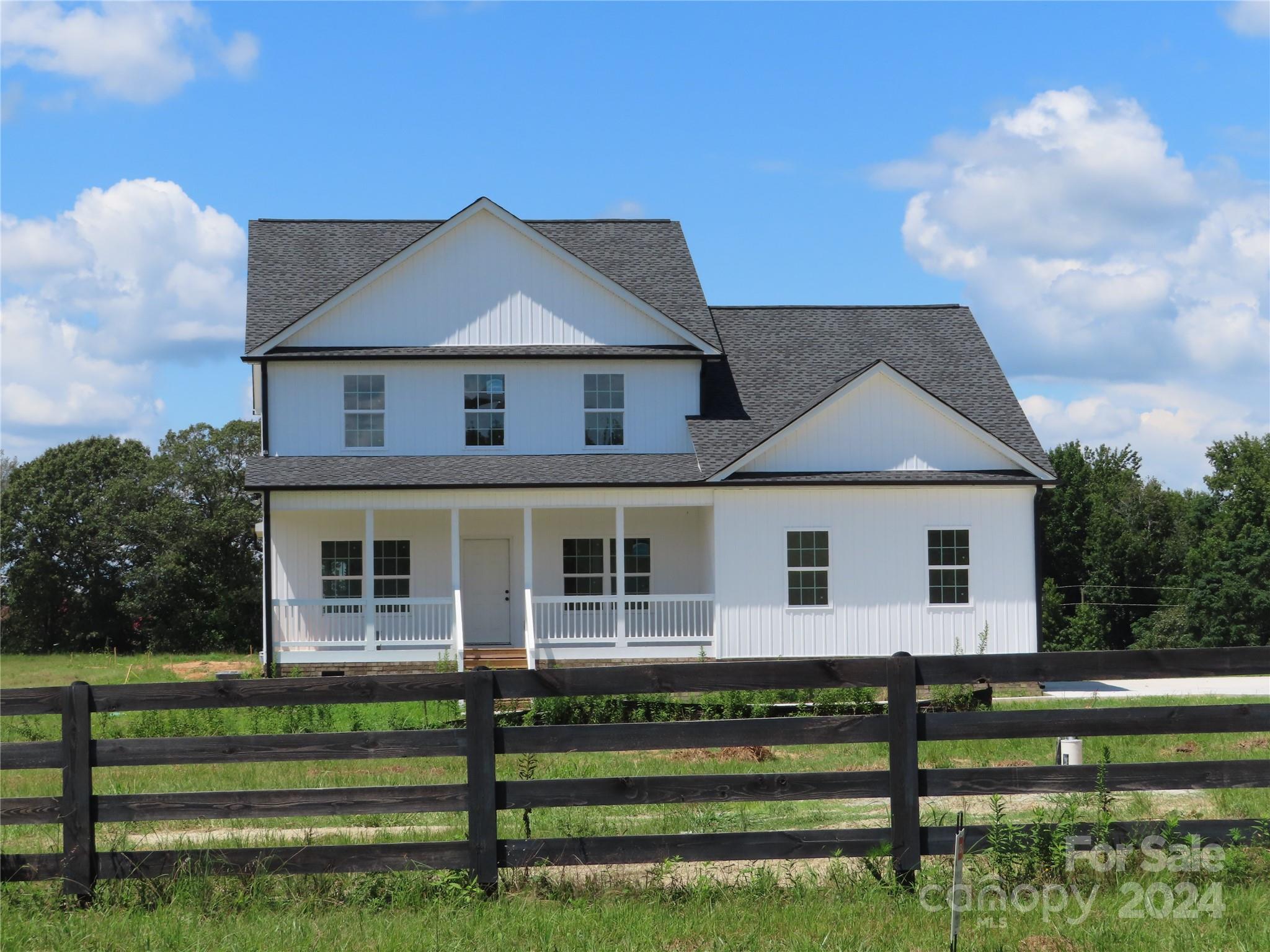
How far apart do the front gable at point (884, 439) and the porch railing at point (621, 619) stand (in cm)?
301

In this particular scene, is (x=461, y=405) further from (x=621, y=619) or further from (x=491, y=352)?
(x=621, y=619)

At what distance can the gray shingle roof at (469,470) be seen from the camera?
23734mm

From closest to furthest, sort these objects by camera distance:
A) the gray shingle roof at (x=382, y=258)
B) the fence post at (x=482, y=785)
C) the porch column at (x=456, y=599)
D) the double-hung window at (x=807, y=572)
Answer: the fence post at (x=482, y=785) < the porch column at (x=456, y=599) < the double-hung window at (x=807, y=572) < the gray shingle roof at (x=382, y=258)

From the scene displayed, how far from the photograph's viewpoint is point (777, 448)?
950 inches

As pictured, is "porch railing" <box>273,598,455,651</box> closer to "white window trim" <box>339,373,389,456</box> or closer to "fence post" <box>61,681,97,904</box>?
"white window trim" <box>339,373,389,456</box>

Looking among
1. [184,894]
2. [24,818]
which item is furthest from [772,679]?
[24,818]

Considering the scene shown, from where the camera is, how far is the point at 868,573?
2400 centimetres

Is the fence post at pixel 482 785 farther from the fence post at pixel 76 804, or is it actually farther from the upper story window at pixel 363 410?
the upper story window at pixel 363 410

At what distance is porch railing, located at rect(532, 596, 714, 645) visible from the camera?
23.8 m

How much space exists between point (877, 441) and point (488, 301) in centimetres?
838

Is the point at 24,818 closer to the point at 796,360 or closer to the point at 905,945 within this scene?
the point at 905,945

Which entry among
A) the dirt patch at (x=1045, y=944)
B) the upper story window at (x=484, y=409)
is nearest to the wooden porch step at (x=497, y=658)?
the upper story window at (x=484, y=409)

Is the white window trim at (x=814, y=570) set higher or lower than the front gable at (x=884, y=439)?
lower

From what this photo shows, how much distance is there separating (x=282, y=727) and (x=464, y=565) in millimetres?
9719
